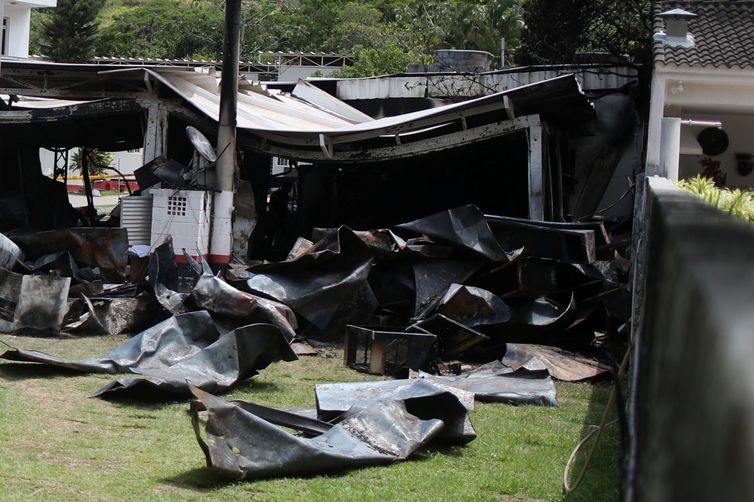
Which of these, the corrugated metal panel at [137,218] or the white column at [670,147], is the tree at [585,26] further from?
the corrugated metal panel at [137,218]

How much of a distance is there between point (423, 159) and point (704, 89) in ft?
18.5

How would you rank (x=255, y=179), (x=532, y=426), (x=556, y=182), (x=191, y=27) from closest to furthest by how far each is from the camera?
(x=532, y=426) → (x=556, y=182) → (x=255, y=179) → (x=191, y=27)

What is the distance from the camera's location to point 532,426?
724cm

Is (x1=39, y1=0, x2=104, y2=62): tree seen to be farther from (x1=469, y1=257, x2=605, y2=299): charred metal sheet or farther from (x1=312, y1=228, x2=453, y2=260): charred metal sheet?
(x1=469, y1=257, x2=605, y2=299): charred metal sheet

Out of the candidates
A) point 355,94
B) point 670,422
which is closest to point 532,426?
point 670,422

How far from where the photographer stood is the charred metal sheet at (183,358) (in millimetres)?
7395

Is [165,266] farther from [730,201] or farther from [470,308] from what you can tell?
[730,201]

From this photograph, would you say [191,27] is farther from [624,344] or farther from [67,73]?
[624,344]

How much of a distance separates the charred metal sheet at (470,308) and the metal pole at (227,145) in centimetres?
503

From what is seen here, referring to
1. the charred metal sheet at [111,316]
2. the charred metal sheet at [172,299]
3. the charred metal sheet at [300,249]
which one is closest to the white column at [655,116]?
the charred metal sheet at [300,249]

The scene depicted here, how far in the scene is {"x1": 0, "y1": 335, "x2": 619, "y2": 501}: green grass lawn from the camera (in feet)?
17.0

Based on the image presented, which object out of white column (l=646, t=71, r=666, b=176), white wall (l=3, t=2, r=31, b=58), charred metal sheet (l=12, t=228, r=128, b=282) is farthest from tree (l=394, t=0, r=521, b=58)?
charred metal sheet (l=12, t=228, r=128, b=282)

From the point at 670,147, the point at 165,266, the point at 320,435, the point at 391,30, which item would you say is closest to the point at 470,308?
the point at 165,266

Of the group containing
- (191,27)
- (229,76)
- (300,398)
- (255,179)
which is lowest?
(300,398)
